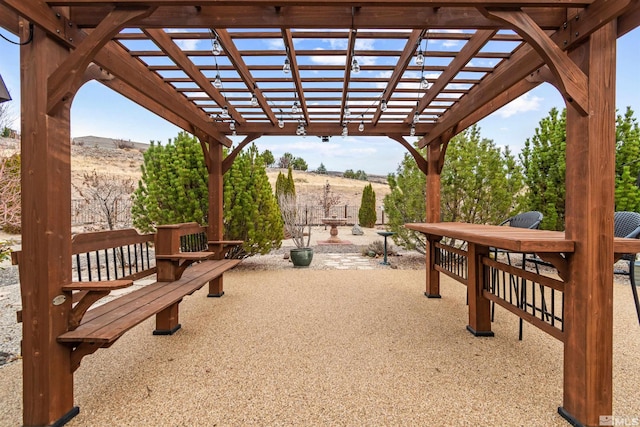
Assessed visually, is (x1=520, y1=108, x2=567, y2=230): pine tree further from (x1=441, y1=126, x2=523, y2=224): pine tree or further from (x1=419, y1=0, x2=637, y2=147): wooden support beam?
(x1=419, y1=0, x2=637, y2=147): wooden support beam

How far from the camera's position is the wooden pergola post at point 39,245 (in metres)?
1.76

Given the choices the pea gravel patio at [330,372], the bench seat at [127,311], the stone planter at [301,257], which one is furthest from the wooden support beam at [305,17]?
the stone planter at [301,257]

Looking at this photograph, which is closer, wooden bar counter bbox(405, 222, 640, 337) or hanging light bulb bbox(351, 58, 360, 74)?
wooden bar counter bbox(405, 222, 640, 337)

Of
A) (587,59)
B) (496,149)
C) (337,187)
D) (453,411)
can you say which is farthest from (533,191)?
(337,187)

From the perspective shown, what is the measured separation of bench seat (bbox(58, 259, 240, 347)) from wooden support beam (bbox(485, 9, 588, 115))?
8.77ft

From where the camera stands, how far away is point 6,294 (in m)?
4.64

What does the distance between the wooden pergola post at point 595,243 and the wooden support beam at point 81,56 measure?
243 centimetres

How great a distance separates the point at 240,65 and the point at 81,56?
1.27 m

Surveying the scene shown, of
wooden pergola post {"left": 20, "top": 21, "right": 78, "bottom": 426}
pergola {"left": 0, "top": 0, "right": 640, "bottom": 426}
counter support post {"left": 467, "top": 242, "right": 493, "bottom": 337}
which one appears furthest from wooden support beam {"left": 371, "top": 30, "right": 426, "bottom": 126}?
wooden pergola post {"left": 20, "top": 21, "right": 78, "bottom": 426}

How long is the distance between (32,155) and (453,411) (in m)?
2.70

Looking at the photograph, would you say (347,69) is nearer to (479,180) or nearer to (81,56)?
(81,56)

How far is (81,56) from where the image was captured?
1815 millimetres

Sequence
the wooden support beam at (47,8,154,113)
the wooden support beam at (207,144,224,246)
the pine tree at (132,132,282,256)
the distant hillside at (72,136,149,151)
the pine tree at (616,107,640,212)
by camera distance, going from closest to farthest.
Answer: the wooden support beam at (47,8,154,113)
the wooden support beam at (207,144,224,246)
the pine tree at (616,107,640,212)
the pine tree at (132,132,282,256)
the distant hillside at (72,136,149,151)

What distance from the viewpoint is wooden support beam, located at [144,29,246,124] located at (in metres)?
2.40
